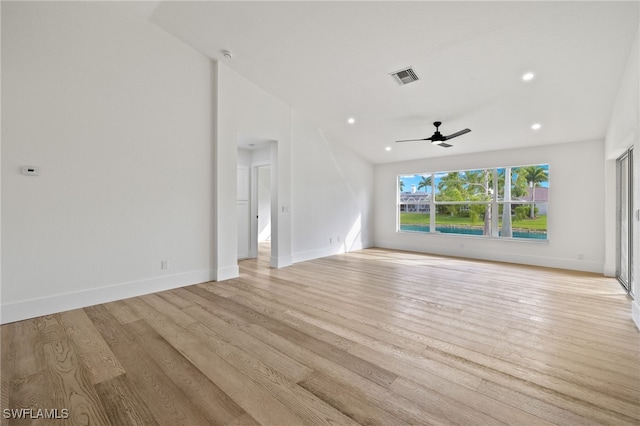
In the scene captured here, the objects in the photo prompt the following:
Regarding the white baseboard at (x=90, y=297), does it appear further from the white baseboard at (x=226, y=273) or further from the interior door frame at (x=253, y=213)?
the interior door frame at (x=253, y=213)

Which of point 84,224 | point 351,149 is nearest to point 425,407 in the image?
point 84,224

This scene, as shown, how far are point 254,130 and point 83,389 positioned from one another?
409 centimetres

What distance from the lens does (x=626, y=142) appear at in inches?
142

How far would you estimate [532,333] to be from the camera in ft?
8.38

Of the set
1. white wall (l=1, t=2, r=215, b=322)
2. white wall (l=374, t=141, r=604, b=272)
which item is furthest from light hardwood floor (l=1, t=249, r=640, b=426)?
white wall (l=374, t=141, r=604, b=272)

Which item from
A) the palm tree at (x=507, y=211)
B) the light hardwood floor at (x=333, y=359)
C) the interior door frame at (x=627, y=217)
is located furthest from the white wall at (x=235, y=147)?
the interior door frame at (x=627, y=217)

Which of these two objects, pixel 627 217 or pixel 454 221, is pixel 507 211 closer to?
pixel 454 221

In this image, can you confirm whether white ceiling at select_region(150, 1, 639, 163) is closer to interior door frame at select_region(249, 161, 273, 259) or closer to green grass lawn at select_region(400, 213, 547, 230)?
green grass lawn at select_region(400, 213, 547, 230)

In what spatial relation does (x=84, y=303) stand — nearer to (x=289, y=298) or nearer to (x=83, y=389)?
(x=83, y=389)

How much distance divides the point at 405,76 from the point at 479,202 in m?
3.99

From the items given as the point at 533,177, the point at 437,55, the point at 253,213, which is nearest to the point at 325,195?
the point at 253,213

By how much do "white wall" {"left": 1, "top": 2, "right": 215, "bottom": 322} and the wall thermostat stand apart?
45 mm

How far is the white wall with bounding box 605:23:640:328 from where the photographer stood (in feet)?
9.19

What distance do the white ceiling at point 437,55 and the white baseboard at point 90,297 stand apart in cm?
345
